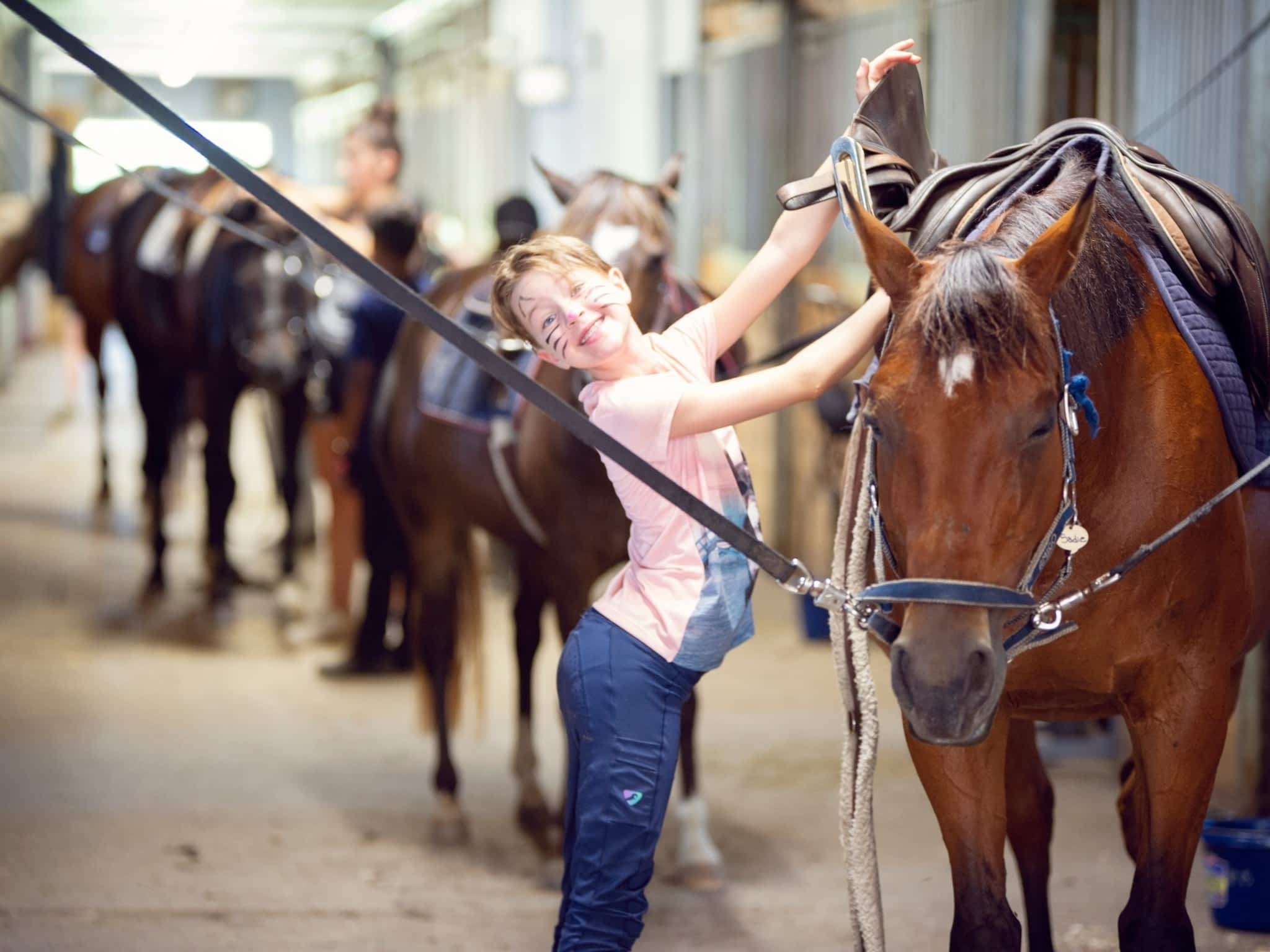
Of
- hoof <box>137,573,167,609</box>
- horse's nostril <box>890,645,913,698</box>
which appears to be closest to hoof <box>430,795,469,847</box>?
horse's nostril <box>890,645,913,698</box>

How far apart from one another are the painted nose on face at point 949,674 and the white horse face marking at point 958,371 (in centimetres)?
24

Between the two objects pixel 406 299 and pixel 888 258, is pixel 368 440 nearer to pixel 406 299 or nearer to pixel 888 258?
pixel 406 299

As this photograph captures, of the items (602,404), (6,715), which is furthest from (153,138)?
(602,404)

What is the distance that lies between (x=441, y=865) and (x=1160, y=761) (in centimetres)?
218

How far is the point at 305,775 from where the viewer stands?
15.3ft

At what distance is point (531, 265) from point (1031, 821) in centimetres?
135

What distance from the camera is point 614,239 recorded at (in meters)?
3.49

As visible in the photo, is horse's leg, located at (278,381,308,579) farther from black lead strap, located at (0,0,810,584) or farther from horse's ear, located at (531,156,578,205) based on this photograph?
black lead strap, located at (0,0,810,584)

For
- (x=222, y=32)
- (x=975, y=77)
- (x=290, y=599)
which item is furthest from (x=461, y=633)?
(x=222, y=32)

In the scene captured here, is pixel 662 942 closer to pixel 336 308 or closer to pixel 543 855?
pixel 543 855

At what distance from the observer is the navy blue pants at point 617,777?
6.90 feet

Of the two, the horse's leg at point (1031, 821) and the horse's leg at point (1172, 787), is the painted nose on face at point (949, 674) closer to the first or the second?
the horse's leg at point (1172, 787)

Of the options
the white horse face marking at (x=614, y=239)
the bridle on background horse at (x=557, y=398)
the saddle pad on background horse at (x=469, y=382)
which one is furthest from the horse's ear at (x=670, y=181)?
the bridle on background horse at (x=557, y=398)

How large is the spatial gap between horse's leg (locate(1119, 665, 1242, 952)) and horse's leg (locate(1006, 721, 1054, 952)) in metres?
0.50
